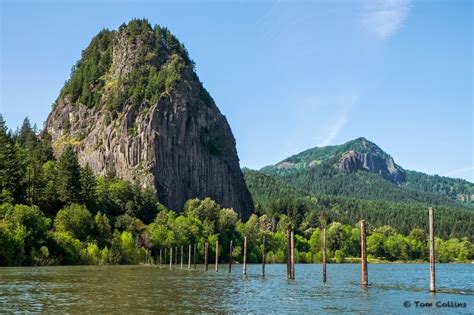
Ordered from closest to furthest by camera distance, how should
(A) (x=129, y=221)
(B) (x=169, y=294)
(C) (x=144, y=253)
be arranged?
(B) (x=169, y=294) < (C) (x=144, y=253) < (A) (x=129, y=221)

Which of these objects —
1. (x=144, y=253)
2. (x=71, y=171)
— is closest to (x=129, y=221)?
(x=144, y=253)

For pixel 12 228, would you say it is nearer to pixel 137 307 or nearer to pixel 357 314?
pixel 137 307

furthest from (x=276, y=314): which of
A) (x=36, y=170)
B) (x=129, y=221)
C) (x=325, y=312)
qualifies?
(x=129, y=221)

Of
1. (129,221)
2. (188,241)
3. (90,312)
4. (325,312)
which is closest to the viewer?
(90,312)

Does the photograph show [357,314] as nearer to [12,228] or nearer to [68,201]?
[12,228]

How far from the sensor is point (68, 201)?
6053 inches

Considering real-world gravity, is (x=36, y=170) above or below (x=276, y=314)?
above

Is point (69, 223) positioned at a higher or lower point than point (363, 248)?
higher

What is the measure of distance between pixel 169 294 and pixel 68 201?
104 metres

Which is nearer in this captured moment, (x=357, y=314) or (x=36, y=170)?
(x=357, y=314)

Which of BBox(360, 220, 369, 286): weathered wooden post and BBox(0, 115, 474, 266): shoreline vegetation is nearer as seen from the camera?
BBox(360, 220, 369, 286): weathered wooden post

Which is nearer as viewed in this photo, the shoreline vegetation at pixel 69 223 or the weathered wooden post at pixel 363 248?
the weathered wooden post at pixel 363 248

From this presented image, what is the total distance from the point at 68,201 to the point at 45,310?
11745 centimetres

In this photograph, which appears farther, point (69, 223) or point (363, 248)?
point (69, 223)
